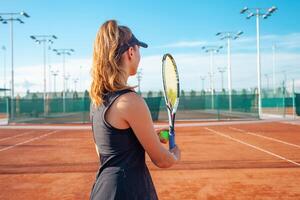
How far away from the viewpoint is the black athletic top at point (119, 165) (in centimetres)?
175

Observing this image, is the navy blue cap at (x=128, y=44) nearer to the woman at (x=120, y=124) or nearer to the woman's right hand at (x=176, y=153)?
the woman at (x=120, y=124)

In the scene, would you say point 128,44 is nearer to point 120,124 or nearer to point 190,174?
point 120,124

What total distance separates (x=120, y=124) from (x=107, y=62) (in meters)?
0.28

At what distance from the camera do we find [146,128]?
1.73m

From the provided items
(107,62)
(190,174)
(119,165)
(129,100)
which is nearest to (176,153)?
(119,165)

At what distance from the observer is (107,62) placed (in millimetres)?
1784

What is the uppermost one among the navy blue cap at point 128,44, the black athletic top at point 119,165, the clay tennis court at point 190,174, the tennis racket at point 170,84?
the navy blue cap at point 128,44

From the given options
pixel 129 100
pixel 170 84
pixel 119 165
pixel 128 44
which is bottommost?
pixel 119 165

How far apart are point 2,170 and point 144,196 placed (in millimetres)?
7836

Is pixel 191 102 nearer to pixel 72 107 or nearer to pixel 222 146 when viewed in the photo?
pixel 72 107

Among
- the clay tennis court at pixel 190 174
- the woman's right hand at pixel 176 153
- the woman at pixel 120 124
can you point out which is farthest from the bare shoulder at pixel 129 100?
the clay tennis court at pixel 190 174

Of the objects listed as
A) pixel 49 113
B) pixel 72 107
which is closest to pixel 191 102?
pixel 72 107

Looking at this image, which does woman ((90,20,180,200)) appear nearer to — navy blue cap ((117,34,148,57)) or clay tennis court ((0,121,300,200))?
navy blue cap ((117,34,148,57))

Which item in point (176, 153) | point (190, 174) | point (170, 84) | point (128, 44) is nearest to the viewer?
point (128, 44)
